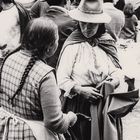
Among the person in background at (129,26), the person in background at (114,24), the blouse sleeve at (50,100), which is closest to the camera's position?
the blouse sleeve at (50,100)

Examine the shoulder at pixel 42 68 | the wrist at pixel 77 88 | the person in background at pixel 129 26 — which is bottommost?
the person in background at pixel 129 26

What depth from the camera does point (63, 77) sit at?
4230 mm

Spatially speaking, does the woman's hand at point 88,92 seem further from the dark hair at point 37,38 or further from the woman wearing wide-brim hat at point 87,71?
the dark hair at point 37,38

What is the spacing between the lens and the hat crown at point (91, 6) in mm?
4496

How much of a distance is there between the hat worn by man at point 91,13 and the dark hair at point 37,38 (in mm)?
1107

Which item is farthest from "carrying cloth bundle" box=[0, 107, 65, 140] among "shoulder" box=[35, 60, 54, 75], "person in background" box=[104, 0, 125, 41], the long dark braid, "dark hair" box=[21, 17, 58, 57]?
"person in background" box=[104, 0, 125, 41]

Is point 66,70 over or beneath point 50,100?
beneath

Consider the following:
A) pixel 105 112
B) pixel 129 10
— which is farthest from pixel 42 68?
pixel 129 10

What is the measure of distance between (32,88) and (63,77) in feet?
3.45

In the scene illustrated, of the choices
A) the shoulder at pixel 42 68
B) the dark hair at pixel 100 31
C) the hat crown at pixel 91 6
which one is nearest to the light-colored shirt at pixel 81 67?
the dark hair at pixel 100 31

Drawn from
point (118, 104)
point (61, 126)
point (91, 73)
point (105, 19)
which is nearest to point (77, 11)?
point (105, 19)

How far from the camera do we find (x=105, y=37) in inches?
178

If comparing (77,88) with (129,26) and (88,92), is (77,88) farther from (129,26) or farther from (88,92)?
(129,26)

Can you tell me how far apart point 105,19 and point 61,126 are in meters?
1.45
